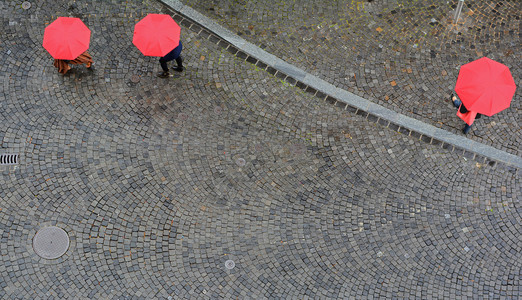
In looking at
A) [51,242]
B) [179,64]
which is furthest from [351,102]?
[51,242]

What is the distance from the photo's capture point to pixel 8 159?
39.1 feet

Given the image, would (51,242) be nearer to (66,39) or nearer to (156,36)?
(66,39)

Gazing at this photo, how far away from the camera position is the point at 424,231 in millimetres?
11609

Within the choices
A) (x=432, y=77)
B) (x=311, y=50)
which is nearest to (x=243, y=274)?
(x=311, y=50)

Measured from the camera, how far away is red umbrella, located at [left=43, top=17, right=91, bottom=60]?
11.7 metres

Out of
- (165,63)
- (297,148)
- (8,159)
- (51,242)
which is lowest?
(51,242)

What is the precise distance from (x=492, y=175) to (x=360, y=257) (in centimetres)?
348

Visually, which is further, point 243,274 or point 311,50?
point 311,50

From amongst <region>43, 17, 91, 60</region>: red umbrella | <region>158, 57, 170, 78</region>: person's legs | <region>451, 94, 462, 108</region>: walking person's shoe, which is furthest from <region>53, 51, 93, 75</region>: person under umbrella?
<region>451, 94, 462, 108</region>: walking person's shoe

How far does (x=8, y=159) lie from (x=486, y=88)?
9.96m

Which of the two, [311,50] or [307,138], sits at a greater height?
[311,50]

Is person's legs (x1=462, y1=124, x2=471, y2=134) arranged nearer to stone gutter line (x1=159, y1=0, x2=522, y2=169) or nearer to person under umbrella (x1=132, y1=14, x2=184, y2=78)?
stone gutter line (x1=159, y1=0, x2=522, y2=169)

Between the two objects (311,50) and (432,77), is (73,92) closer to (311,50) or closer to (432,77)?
(311,50)

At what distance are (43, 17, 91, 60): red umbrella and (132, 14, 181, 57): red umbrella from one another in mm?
1170
